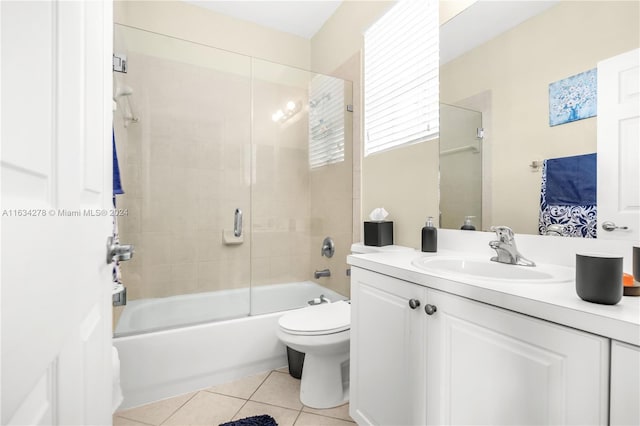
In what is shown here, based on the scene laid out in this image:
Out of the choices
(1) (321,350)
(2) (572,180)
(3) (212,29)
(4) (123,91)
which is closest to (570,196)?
(2) (572,180)

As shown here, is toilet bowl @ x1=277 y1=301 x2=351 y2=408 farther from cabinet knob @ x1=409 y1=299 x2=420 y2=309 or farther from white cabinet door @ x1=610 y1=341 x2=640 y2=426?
white cabinet door @ x1=610 y1=341 x2=640 y2=426

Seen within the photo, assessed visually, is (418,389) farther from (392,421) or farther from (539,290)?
(539,290)

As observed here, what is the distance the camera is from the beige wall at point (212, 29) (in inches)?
86.8

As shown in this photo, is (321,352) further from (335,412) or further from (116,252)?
(116,252)

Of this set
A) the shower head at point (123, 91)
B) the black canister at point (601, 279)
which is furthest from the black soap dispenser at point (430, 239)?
the shower head at point (123, 91)

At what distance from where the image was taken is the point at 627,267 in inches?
34.8

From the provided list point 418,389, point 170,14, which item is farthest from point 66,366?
point 170,14

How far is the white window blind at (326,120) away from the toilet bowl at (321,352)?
48.8 inches

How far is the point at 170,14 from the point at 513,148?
98.9 inches

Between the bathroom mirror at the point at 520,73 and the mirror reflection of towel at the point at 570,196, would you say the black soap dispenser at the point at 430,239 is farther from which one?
the mirror reflection of towel at the point at 570,196

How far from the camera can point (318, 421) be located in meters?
1.47

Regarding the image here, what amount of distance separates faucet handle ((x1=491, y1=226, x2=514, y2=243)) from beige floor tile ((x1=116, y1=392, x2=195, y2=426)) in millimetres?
1727

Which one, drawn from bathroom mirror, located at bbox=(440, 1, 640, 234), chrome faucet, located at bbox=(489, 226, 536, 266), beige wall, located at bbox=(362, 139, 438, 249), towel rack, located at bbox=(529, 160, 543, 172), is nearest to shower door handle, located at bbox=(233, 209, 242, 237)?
beige wall, located at bbox=(362, 139, 438, 249)

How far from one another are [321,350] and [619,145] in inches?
55.0
